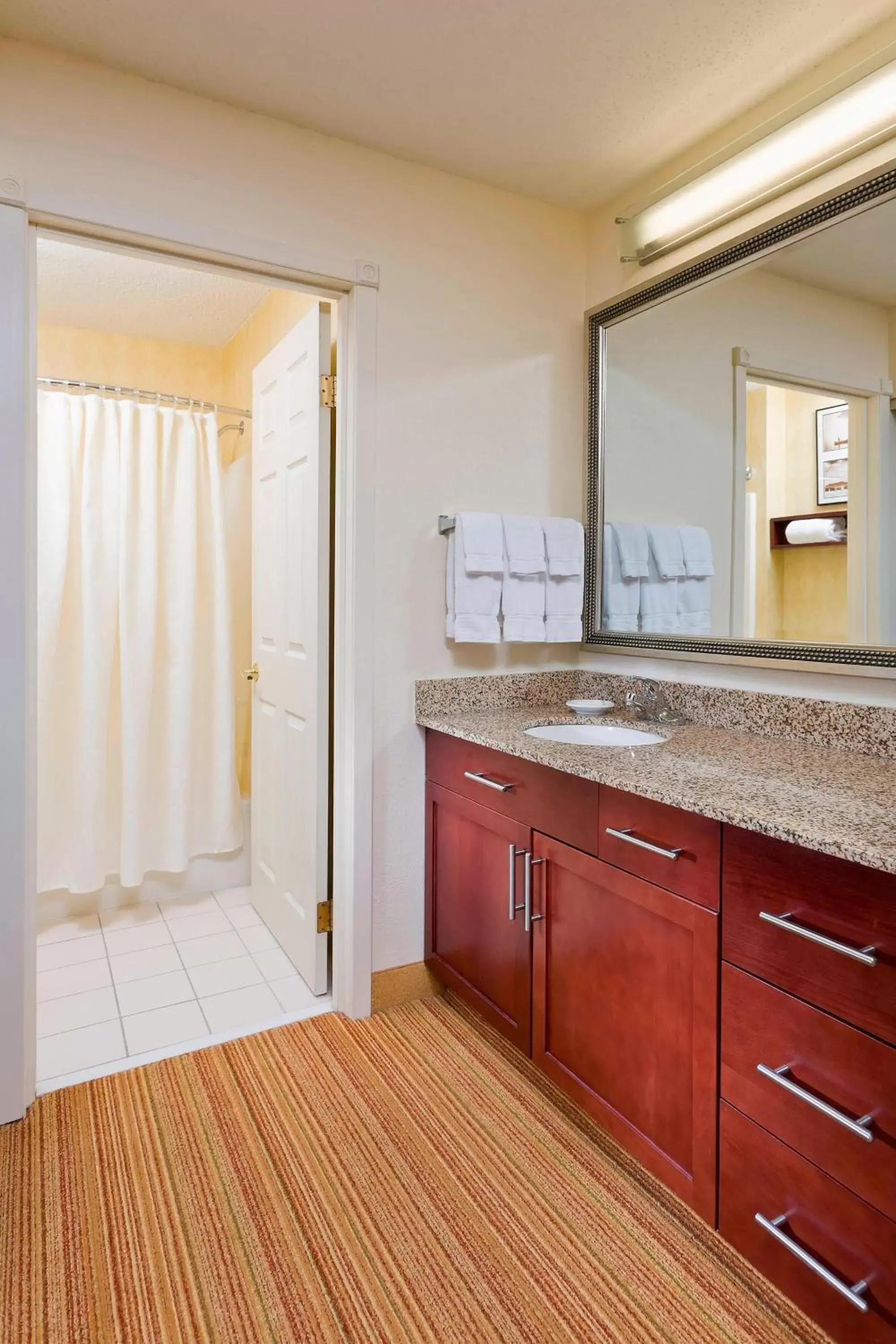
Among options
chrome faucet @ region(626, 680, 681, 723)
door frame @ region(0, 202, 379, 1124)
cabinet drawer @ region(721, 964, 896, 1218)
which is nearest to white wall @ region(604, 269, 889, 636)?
chrome faucet @ region(626, 680, 681, 723)

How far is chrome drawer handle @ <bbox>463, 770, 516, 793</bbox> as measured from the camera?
72.8 inches

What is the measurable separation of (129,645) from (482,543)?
5.10 ft

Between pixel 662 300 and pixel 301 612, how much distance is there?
1364mm

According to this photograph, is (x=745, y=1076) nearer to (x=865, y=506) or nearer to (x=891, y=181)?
(x=865, y=506)

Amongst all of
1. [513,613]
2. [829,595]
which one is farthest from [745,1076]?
[513,613]

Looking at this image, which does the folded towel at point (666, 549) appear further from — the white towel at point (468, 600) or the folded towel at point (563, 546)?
the white towel at point (468, 600)

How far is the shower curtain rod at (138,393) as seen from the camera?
9.53ft

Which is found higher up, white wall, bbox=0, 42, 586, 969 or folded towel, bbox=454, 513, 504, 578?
white wall, bbox=0, 42, 586, 969

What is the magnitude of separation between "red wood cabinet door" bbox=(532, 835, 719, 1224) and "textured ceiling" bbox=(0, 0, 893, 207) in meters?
1.75

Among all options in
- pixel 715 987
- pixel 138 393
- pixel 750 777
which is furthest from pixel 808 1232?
pixel 138 393

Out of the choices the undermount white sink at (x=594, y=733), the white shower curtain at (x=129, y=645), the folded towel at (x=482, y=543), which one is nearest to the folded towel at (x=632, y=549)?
the folded towel at (x=482, y=543)

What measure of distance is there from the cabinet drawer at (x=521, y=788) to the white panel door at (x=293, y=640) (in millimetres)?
380

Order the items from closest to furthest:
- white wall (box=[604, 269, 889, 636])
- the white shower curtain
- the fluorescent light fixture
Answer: the fluorescent light fixture, white wall (box=[604, 269, 889, 636]), the white shower curtain

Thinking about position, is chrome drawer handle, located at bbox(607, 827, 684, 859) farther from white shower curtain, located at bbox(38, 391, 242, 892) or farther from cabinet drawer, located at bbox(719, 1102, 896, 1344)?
white shower curtain, located at bbox(38, 391, 242, 892)
